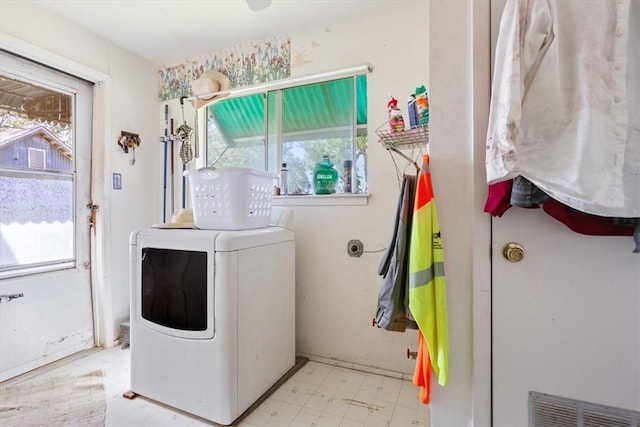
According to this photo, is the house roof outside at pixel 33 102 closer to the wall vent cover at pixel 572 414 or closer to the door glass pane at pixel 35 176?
the door glass pane at pixel 35 176

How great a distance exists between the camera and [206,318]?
146 centimetres

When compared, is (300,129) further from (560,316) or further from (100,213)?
(560,316)

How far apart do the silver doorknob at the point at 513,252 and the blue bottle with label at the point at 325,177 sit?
4.25 ft

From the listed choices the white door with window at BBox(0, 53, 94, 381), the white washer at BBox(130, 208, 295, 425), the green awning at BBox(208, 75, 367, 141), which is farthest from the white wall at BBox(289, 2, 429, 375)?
the white door with window at BBox(0, 53, 94, 381)

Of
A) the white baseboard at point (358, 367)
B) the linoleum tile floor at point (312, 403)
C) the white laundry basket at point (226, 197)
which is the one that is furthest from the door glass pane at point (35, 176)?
the white baseboard at point (358, 367)

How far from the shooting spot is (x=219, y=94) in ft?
8.04

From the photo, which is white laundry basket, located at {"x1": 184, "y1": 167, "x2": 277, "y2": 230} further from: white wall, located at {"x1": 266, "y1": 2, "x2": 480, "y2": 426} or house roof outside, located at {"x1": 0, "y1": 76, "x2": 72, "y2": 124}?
house roof outside, located at {"x1": 0, "y1": 76, "x2": 72, "y2": 124}

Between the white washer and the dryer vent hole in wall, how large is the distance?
0.51m

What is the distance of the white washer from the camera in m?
1.43

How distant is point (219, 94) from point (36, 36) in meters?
1.14

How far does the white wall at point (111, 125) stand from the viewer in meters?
1.99

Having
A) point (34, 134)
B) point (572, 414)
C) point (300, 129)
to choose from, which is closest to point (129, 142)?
point (34, 134)

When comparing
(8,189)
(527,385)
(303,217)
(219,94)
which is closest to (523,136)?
(527,385)

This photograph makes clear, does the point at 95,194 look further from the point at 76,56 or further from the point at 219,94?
the point at 219,94
